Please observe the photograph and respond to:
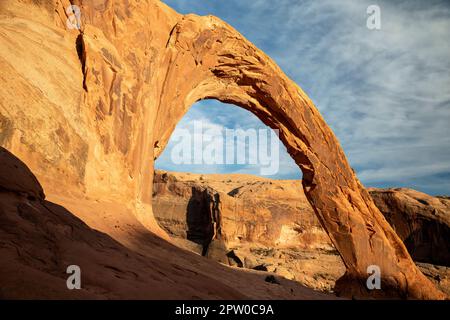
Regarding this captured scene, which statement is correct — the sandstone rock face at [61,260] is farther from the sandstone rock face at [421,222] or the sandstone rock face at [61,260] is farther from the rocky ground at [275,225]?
the sandstone rock face at [421,222]

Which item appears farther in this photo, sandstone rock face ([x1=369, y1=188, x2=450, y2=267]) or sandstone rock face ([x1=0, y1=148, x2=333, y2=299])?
sandstone rock face ([x1=369, y1=188, x2=450, y2=267])

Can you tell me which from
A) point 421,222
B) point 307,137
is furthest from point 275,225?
point 307,137

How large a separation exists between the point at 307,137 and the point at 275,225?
1786 centimetres

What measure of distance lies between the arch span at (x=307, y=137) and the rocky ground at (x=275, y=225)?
783 cm

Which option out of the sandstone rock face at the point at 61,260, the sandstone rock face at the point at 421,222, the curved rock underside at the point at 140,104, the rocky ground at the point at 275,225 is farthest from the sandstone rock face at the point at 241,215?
the sandstone rock face at the point at 61,260

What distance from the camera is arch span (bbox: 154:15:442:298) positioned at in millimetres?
10508

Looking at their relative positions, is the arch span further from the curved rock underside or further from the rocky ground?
the rocky ground

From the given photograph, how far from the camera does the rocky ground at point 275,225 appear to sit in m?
19.8

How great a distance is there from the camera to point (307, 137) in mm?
12258

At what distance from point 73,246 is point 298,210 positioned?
28112 millimetres

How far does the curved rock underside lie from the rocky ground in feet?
26.4

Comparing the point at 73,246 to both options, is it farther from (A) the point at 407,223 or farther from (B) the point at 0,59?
(A) the point at 407,223

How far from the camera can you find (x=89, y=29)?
6609 millimetres

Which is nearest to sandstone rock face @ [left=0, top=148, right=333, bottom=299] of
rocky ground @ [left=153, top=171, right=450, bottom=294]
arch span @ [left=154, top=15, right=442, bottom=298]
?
arch span @ [left=154, top=15, right=442, bottom=298]
